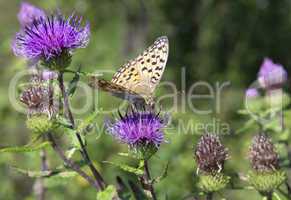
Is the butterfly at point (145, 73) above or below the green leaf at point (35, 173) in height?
above

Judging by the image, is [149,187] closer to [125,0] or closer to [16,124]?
[16,124]

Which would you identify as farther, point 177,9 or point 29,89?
point 177,9

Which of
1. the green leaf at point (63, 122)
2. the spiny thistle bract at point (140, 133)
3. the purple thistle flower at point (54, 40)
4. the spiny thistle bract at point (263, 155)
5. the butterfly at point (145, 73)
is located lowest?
the spiny thistle bract at point (263, 155)

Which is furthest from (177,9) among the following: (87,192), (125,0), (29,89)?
(29,89)

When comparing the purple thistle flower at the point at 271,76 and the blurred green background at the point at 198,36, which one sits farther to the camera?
the blurred green background at the point at 198,36

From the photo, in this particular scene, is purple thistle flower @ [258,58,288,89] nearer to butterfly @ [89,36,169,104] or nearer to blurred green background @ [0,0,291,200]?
butterfly @ [89,36,169,104]

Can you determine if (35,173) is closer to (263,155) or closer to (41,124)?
(41,124)

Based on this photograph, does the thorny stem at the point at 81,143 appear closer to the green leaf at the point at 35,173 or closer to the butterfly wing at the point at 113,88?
the butterfly wing at the point at 113,88

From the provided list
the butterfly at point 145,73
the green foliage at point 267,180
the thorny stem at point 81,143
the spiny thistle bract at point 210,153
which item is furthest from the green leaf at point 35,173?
the green foliage at point 267,180
